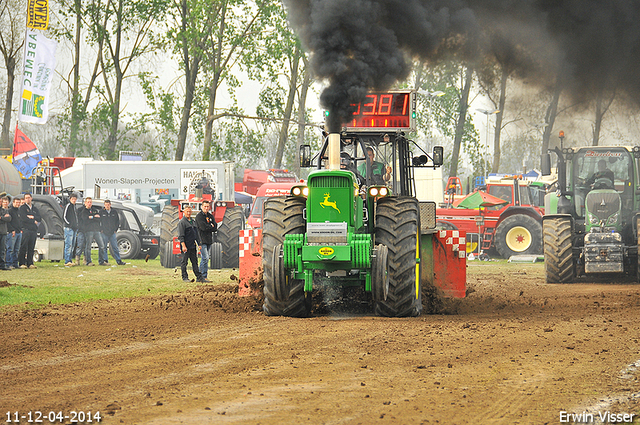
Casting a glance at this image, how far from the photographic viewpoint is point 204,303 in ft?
37.9

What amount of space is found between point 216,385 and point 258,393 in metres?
0.42

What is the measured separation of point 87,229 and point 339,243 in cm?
1286

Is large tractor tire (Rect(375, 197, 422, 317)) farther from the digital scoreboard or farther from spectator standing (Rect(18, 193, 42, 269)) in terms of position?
spectator standing (Rect(18, 193, 42, 269))

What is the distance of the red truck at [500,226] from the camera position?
2430 centimetres

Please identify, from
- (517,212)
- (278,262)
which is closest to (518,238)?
(517,212)

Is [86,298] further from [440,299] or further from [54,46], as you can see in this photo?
[54,46]

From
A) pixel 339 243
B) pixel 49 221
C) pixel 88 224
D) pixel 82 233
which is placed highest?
pixel 49 221

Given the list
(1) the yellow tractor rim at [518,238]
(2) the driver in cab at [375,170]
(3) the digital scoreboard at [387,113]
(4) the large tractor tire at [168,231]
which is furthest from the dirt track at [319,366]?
(1) the yellow tractor rim at [518,238]

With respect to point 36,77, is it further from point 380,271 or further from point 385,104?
point 380,271

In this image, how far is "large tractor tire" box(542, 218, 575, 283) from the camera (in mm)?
15445

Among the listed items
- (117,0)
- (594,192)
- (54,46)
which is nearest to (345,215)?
(594,192)

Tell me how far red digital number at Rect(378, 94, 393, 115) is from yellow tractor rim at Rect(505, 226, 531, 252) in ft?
49.5

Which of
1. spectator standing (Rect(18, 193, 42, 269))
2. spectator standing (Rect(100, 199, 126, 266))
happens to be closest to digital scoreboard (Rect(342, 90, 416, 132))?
spectator standing (Rect(18, 193, 42, 269))

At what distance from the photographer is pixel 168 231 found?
2000cm
